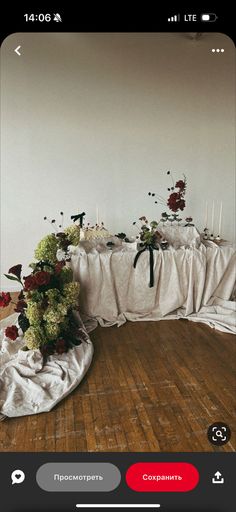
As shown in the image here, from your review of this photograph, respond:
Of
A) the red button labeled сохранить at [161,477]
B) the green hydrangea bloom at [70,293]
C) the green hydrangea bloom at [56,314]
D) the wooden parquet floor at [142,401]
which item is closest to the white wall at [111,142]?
the green hydrangea bloom at [70,293]

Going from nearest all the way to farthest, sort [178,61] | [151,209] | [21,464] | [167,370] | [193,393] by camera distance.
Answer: [21,464], [193,393], [167,370], [178,61], [151,209]

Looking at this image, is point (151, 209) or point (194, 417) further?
point (151, 209)

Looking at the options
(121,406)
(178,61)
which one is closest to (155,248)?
(121,406)

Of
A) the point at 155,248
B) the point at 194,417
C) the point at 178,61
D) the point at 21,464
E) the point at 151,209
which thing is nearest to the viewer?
the point at 21,464

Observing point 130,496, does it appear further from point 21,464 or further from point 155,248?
point 155,248

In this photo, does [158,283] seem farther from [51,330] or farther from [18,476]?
[18,476]

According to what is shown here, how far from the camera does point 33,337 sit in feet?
5.16

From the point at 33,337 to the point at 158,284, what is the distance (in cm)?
91

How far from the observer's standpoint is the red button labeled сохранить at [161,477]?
0.43 meters

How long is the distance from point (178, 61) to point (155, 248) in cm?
137

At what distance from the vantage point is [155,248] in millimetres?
2211
